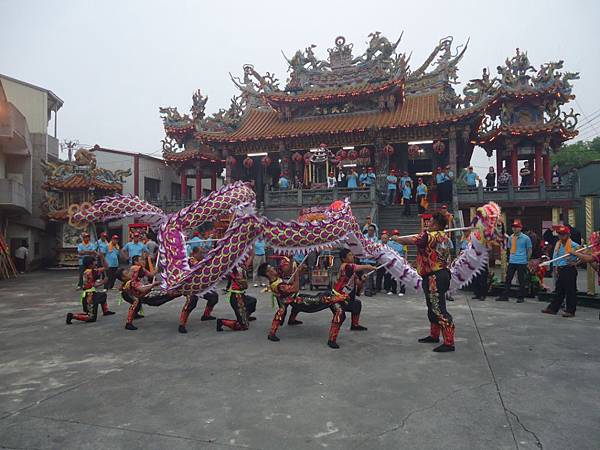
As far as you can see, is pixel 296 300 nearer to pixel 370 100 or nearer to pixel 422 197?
pixel 422 197

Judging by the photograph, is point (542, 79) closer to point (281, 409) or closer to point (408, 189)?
point (408, 189)

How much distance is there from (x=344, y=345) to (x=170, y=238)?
3.48 meters

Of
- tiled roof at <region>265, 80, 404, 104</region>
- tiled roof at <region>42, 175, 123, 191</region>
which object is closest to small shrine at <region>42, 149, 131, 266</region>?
tiled roof at <region>42, 175, 123, 191</region>

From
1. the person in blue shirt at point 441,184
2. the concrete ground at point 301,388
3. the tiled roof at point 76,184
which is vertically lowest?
the concrete ground at point 301,388

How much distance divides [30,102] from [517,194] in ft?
78.9

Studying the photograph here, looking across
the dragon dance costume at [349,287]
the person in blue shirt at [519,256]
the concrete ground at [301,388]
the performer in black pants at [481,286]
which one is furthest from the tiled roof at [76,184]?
the person in blue shirt at [519,256]

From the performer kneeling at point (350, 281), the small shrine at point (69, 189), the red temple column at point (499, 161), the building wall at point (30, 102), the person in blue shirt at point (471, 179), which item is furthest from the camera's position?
the building wall at point (30, 102)

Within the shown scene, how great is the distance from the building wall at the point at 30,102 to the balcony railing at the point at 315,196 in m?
14.2

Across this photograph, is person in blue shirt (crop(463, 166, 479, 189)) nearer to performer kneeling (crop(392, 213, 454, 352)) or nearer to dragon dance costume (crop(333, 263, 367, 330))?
dragon dance costume (crop(333, 263, 367, 330))

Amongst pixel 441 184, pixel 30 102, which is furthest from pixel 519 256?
pixel 30 102

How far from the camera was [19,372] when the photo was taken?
441 centimetres

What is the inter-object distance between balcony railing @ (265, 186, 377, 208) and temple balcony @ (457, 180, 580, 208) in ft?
13.3

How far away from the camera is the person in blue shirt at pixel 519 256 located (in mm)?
8469

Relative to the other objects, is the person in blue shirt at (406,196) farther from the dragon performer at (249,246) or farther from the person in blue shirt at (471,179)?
the dragon performer at (249,246)
